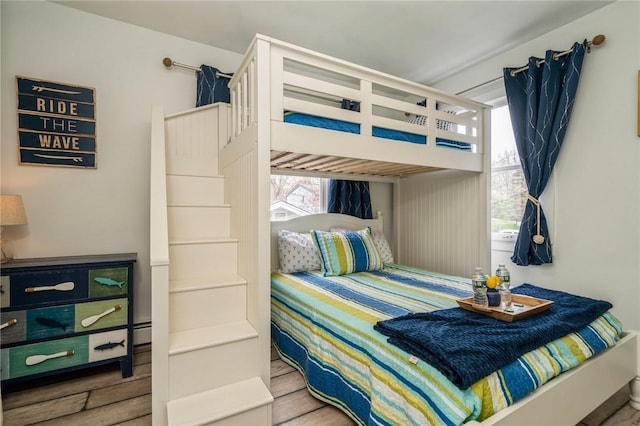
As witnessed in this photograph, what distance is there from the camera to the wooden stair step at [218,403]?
51.8 inches

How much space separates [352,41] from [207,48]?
1.26 m

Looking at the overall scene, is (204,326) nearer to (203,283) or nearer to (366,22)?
(203,283)

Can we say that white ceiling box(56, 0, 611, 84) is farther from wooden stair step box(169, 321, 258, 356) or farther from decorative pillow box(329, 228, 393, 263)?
wooden stair step box(169, 321, 258, 356)

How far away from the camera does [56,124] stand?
227 centimetres

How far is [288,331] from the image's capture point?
2.25 metres

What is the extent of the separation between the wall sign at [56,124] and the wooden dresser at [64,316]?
0.74 m

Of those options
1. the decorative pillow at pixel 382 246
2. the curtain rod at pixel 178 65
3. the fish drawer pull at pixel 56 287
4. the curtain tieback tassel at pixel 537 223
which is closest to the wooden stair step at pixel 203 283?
the fish drawer pull at pixel 56 287

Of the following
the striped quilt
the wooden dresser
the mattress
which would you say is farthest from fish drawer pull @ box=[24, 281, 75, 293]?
the mattress

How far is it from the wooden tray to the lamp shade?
260cm

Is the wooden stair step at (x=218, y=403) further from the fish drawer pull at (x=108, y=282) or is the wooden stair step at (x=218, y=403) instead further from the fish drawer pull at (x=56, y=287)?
the fish drawer pull at (x=56, y=287)

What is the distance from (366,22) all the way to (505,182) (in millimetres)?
1835

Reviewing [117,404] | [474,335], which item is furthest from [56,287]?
[474,335]

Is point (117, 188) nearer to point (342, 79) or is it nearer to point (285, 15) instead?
point (285, 15)

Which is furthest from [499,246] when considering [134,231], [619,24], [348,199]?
[134,231]
